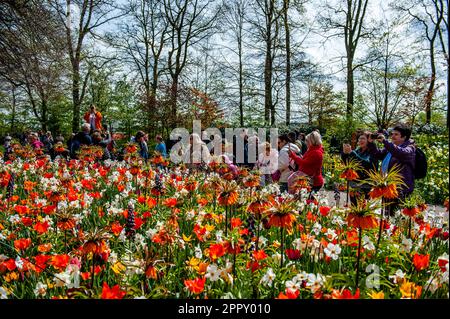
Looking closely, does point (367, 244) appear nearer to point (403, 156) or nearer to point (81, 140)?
point (403, 156)

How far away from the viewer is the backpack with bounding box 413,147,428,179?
3033 millimetres

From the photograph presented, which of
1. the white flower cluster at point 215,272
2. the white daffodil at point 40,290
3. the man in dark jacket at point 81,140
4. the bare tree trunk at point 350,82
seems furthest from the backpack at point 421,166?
the man in dark jacket at point 81,140

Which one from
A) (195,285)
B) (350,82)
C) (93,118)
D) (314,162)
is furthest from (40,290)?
(93,118)

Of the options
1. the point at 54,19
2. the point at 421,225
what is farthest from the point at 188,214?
the point at 54,19

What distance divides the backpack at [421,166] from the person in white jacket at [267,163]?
2.93 metres

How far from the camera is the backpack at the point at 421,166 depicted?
9.95 ft

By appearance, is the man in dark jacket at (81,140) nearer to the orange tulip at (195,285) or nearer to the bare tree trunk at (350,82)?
the bare tree trunk at (350,82)

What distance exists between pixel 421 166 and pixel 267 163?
11.1 ft

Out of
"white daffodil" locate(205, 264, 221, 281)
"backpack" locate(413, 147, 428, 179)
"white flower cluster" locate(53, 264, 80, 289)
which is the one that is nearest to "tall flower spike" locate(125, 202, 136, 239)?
"white flower cluster" locate(53, 264, 80, 289)

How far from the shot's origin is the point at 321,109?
67.9ft

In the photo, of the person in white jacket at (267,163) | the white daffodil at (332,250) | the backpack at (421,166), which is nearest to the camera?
the white daffodil at (332,250)

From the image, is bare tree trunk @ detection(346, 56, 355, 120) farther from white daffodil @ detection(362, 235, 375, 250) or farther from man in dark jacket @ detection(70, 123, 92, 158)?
man in dark jacket @ detection(70, 123, 92, 158)
